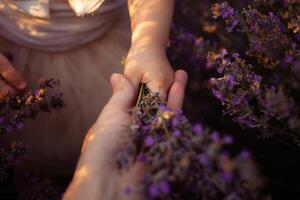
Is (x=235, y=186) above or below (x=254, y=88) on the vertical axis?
below

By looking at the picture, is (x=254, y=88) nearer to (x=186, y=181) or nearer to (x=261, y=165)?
(x=186, y=181)

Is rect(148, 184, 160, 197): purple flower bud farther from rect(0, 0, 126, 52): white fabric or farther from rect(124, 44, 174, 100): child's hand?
rect(0, 0, 126, 52): white fabric

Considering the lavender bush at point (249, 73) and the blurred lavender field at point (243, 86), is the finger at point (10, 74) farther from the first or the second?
the lavender bush at point (249, 73)

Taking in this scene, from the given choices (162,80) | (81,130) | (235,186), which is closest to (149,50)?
(162,80)

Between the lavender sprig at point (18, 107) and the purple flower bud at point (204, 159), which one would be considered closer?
the purple flower bud at point (204, 159)

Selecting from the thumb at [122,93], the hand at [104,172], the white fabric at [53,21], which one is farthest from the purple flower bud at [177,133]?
the white fabric at [53,21]

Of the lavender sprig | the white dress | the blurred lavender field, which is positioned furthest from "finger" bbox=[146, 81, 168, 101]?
the white dress

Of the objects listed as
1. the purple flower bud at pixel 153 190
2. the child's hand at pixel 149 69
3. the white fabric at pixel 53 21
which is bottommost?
the purple flower bud at pixel 153 190

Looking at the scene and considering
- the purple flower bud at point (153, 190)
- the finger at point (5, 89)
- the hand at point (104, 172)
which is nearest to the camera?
the purple flower bud at point (153, 190)
